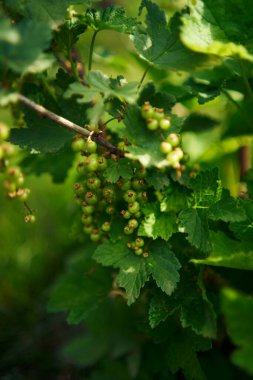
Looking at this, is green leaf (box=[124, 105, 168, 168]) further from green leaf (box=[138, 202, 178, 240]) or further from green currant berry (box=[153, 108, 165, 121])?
green leaf (box=[138, 202, 178, 240])

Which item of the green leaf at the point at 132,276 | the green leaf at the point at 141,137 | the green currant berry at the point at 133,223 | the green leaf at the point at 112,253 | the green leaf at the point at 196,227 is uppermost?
the green leaf at the point at 141,137

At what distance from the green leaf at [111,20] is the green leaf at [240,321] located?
2.42ft

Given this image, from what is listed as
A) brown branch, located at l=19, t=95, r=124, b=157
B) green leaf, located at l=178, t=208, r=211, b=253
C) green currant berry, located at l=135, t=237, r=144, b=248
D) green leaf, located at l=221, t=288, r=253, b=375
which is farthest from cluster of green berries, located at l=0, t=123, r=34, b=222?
green leaf, located at l=221, t=288, r=253, b=375

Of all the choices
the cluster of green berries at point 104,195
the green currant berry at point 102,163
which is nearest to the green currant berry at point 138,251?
the cluster of green berries at point 104,195

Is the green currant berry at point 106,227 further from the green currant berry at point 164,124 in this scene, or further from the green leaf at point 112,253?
the green currant berry at point 164,124

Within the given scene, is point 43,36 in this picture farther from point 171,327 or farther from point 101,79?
point 171,327

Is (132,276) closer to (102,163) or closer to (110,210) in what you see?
(110,210)

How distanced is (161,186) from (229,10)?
0.55m

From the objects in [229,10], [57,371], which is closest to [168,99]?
[229,10]

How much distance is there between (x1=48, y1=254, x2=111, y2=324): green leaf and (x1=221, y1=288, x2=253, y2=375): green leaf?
0.62 metres

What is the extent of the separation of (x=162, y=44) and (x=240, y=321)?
2.44ft

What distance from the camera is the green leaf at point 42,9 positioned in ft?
3.69

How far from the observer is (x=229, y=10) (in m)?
1.24

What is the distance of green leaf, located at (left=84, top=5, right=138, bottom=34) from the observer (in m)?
1.18
